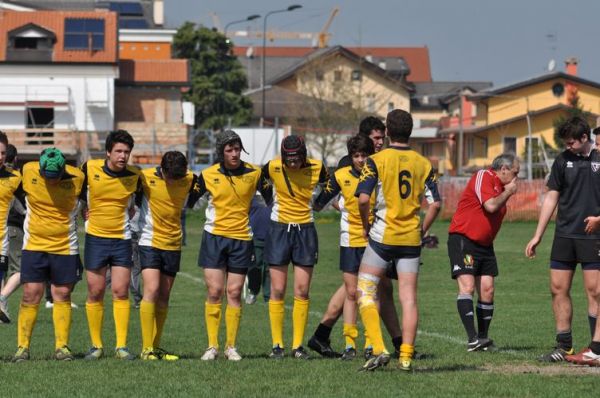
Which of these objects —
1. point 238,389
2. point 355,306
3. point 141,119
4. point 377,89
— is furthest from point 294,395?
point 377,89

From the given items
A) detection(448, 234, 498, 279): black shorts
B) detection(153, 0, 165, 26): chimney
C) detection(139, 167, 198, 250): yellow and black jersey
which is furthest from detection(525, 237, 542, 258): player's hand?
detection(153, 0, 165, 26): chimney

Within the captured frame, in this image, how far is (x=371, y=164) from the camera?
10977mm

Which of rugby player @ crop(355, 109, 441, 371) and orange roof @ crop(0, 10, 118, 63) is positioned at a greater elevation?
orange roof @ crop(0, 10, 118, 63)

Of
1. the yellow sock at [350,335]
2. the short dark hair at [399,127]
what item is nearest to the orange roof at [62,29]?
the yellow sock at [350,335]

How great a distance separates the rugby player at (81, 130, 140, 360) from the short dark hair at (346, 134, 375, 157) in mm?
2109

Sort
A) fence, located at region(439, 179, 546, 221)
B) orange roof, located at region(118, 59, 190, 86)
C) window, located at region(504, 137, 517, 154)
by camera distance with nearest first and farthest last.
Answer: fence, located at region(439, 179, 546, 221) < orange roof, located at region(118, 59, 190, 86) < window, located at region(504, 137, 517, 154)

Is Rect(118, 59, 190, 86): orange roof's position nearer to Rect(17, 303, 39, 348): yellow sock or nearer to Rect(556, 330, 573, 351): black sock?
Rect(17, 303, 39, 348): yellow sock

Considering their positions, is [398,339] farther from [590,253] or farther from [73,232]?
[73,232]

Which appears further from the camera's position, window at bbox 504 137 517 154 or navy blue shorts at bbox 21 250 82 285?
window at bbox 504 137 517 154

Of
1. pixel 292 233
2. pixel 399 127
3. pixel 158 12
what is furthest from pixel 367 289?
pixel 158 12

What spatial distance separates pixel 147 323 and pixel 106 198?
1276 millimetres

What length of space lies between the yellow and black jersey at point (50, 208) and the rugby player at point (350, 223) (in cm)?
241

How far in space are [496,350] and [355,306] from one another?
1.63 m

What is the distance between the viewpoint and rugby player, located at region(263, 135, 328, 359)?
41.1 ft
